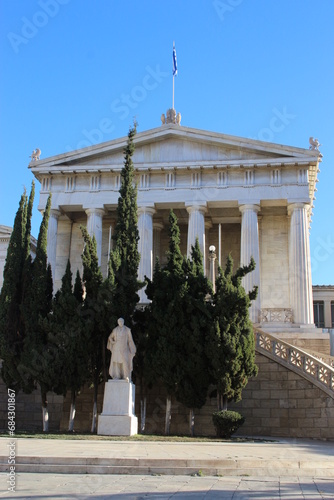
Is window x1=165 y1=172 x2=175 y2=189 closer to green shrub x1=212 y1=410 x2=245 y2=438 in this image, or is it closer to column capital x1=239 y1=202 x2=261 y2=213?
column capital x1=239 y1=202 x2=261 y2=213

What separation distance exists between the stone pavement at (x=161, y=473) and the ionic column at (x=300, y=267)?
2094cm

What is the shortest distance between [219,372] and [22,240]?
31.5 ft

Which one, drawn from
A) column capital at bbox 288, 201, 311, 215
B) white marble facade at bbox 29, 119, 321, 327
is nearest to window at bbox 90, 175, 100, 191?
white marble facade at bbox 29, 119, 321, 327

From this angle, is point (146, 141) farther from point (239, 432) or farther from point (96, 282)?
point (239, 432)

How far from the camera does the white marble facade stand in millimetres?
37656

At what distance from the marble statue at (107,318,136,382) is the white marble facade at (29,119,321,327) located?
55.4ft

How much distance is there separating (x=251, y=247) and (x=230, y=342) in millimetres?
16471

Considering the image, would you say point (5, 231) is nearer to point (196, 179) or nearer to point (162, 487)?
point (196, 179)

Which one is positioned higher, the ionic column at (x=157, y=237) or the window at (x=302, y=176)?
the window at (x=302, y=176)

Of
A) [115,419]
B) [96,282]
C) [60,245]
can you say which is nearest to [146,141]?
[60,245]

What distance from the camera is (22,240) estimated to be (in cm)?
2522

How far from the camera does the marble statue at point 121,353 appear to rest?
62.7 ft

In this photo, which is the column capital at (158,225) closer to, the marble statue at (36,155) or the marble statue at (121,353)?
the marble statue at (36,155)

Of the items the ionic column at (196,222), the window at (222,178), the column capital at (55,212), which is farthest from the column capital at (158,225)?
the column capital at (55,212)
